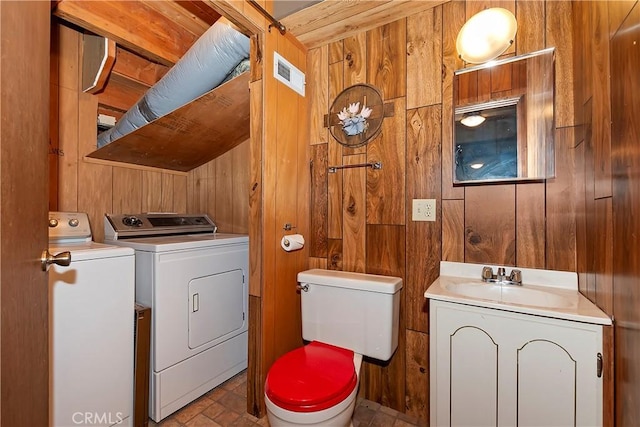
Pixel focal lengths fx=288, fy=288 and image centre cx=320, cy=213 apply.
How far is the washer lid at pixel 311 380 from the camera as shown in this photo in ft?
3.58

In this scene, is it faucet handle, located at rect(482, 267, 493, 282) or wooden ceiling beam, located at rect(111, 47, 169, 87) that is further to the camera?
wooden ceiling beam, located at rect(111, 47, 169, 87)

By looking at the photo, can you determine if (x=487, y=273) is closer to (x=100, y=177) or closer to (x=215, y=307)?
(x=215, y=307)

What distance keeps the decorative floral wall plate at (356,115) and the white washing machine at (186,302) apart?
3.21ft

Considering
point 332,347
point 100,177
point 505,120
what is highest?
point 505,120

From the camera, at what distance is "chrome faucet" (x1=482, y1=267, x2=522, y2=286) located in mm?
1292

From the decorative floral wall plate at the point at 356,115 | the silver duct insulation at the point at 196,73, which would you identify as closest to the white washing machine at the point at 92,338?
the silver duct insulation at the point at 196,73

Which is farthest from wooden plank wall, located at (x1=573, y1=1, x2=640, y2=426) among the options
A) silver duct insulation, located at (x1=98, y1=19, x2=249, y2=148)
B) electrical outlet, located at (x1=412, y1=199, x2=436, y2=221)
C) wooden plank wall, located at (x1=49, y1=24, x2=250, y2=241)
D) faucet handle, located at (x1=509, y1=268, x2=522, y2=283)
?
wooden plank wall, located at (x1=49, y1=24, x2=250, y2=241)

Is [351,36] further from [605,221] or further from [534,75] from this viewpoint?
[605,221]

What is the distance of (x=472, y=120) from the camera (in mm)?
1427

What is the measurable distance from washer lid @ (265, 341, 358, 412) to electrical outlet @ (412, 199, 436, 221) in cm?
79

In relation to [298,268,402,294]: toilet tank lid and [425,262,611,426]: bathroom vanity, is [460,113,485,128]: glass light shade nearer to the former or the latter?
[425,262,611,426]: bathroom vanity

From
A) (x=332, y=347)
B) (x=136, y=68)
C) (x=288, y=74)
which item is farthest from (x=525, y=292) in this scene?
(x=136, y=68)

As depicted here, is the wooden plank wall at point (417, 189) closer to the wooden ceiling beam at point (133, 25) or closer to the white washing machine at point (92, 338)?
the wooden ceiling beam at point (133, 25)

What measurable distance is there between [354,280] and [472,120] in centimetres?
99
